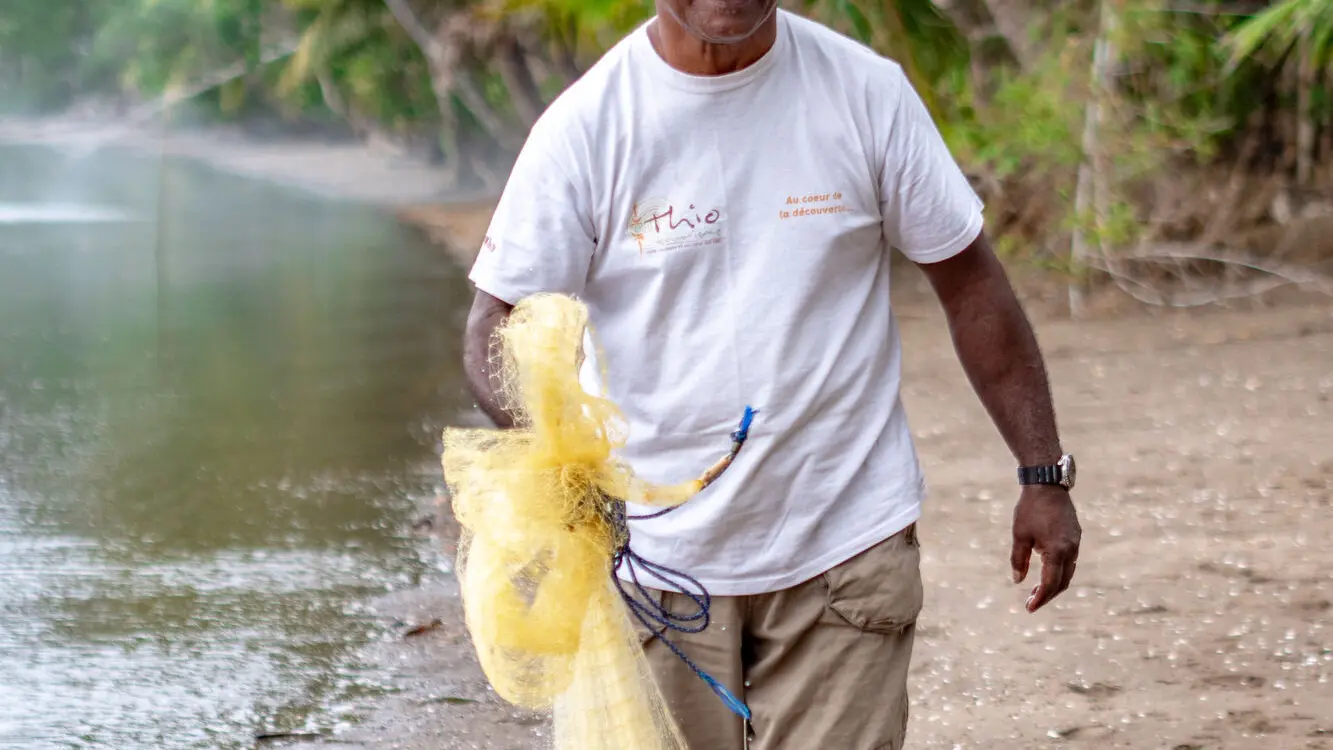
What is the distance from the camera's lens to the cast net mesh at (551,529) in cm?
224

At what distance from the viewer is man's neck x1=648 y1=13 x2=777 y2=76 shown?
8.20 feet

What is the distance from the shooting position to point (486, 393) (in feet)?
7.95

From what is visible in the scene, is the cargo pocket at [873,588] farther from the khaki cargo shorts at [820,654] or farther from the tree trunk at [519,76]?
the tree trunk at [519,76]

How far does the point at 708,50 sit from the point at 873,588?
854mm

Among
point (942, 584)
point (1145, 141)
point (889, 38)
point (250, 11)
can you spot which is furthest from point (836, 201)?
point (250, 11)

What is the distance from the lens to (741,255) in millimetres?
2521

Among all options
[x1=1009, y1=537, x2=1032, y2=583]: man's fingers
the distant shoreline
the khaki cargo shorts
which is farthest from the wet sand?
the distant shoreline

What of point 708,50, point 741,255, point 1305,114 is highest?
point 708,50

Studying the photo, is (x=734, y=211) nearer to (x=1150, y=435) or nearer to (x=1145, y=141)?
(x=1150, y=435)

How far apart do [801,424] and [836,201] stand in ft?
1.12

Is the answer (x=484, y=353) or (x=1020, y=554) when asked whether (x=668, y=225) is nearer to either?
(x=484, y=353)

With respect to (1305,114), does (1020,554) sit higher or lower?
higher

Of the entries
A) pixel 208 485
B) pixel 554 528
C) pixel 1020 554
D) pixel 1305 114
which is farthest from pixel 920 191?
pixel 1305 114

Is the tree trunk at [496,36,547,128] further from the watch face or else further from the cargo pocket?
the cargo pocket
